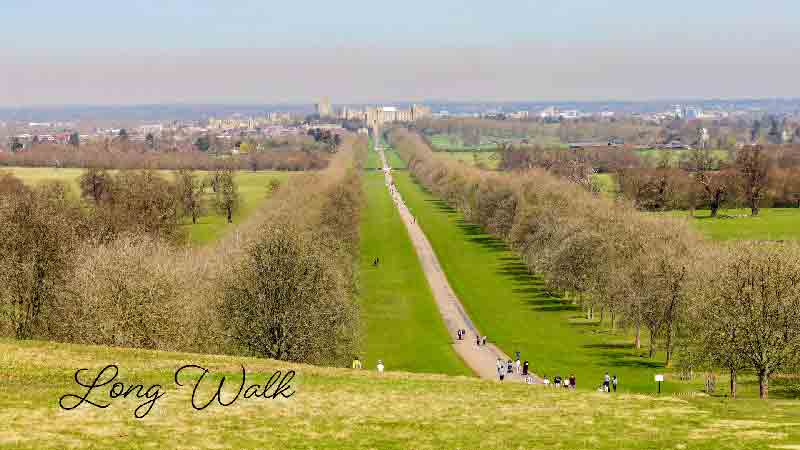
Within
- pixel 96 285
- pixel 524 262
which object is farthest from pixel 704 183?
pixel 96 285

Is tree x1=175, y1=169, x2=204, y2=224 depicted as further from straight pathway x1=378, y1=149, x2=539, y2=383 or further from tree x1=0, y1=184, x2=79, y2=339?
tree x1=0, y1=184, x2=79, y2=339

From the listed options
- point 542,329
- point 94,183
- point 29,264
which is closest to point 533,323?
point 542,329

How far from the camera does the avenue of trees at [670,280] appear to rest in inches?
1989

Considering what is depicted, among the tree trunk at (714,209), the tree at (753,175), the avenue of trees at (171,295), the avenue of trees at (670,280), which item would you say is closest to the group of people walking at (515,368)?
the avenue of trees at (171,295)

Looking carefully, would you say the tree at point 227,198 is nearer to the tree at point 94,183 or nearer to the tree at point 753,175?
the tree at point 94,183

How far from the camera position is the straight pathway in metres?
63.2

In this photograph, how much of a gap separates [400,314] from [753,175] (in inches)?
3694

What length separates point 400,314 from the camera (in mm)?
83000

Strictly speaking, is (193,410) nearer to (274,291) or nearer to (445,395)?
(445,395)

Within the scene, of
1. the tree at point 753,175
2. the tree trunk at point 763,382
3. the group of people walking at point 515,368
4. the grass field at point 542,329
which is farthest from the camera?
the tree at point 753,175

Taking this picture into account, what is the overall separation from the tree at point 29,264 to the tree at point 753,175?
119 meters

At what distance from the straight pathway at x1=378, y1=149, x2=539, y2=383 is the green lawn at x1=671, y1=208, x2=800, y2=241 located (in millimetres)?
30732

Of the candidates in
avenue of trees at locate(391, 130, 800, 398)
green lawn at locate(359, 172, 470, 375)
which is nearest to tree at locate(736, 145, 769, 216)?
avenue of trees at locate(391, 130, 800, 398)

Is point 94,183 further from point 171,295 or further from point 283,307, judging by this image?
point 283,307
